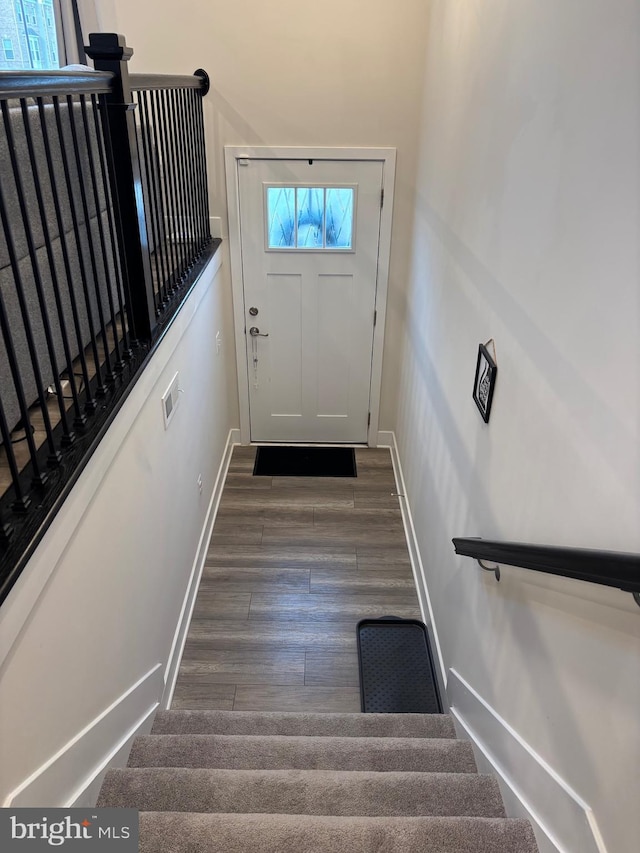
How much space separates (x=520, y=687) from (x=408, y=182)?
3.21 meters

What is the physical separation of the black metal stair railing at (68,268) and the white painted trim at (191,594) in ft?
4.95

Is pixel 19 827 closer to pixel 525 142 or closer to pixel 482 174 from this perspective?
pixel 525 142

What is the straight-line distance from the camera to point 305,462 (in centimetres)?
468

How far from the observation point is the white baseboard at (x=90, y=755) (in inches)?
56.3

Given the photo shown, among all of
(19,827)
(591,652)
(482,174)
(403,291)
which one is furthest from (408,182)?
(19,827)

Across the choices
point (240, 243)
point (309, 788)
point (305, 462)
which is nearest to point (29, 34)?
point (240, 243)

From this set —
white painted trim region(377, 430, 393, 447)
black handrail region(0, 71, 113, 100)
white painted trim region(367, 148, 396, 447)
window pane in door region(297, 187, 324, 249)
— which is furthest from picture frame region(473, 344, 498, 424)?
white painted trim region(377, 430, 393, 447)

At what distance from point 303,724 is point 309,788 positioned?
62cm

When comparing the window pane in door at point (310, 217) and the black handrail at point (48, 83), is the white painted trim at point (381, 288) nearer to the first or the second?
the window pane in door at point (310, 217)

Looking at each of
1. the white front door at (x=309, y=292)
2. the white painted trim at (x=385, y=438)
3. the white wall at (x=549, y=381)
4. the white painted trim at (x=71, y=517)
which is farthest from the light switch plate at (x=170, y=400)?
the white painted trim at (x=385, y=438)

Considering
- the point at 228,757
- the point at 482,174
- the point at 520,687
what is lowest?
the point at 228,757

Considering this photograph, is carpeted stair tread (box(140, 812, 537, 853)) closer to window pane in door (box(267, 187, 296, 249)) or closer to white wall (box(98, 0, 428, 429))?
window pane in door (box(267, 187, 296, 249))

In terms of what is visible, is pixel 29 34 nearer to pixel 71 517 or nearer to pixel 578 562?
pixel 71 517

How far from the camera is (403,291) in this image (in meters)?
4.27
